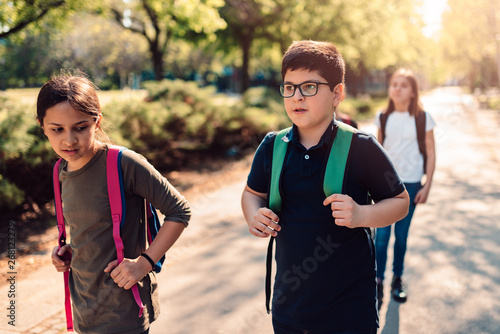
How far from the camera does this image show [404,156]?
411 centimetres

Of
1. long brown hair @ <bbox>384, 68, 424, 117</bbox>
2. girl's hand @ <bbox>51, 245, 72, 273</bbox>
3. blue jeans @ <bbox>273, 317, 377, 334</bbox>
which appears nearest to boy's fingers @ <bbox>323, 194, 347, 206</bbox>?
blue jeans @ <bbox>273, 317, 377, 334</bbox>

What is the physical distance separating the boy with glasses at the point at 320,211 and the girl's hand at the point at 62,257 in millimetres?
935

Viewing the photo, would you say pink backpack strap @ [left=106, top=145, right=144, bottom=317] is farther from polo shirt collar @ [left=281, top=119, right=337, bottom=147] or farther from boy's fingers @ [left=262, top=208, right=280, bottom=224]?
polo shirt collar @ [left=281, top=119, right=337, bottom=147]

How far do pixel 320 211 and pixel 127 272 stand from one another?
87 centimetres

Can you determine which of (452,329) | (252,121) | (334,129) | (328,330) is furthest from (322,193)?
(252,121)

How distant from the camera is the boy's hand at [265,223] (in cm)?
181

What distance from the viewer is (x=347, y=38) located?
17625 millimetres

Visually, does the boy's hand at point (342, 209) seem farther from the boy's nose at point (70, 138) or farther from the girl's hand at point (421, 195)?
the girl's hand at point (421, 195)

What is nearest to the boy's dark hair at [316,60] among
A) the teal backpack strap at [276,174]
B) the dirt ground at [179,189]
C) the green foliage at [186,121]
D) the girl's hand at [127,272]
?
the teal backpack strap at [276,174]

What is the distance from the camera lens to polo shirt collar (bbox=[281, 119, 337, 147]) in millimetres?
1912

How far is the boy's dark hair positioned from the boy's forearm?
0.54m

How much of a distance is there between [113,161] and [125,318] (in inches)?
27.8

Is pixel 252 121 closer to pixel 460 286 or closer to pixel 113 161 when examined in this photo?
pixel 460 286

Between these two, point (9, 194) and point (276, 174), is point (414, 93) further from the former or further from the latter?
point (9, 194)
